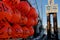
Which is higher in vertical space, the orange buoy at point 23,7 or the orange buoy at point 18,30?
the orange buoy at point 23,7

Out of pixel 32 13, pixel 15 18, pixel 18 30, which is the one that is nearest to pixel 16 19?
pixel 15 18

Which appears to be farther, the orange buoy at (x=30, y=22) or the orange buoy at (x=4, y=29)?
the orange buoy at (x=30, y=22)

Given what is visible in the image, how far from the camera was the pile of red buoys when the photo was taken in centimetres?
218

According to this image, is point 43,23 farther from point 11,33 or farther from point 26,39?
Result: point 11,33

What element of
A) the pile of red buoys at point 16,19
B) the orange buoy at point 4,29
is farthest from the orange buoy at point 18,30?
the orange buoy at point 4,29

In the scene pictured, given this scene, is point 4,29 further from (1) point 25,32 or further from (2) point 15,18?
(1) point 25,32

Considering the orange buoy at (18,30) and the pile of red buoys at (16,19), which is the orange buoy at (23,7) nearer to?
the pile of red buoys at (16,19)

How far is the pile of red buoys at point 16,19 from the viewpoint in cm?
218

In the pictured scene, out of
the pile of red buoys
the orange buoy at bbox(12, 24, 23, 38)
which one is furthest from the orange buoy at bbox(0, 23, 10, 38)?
the orange buoy at bbox(12, 24, 23, 38)

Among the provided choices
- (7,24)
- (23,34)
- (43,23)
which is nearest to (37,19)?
(43,23)

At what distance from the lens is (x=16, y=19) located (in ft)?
7.32

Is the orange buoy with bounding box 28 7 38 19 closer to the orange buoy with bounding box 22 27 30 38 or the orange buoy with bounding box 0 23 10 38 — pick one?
the orange buoy with bounding box 22 27 30 38

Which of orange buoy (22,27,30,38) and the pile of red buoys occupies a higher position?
the pile of red buoys

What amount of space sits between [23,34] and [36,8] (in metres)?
0.42
